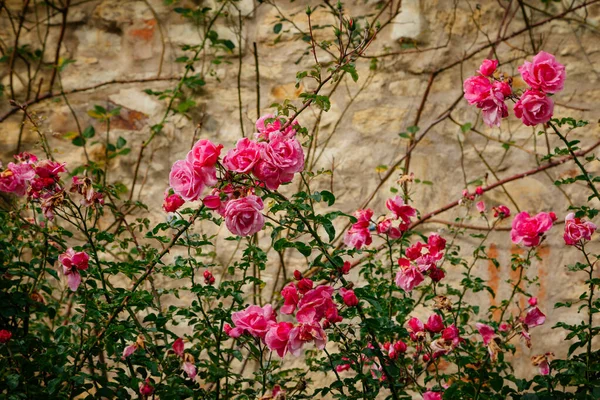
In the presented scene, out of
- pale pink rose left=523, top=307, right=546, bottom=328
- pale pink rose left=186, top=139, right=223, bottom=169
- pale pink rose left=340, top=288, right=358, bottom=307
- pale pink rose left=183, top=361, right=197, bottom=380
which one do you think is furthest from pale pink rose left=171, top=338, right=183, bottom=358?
pale pink rose left=523, top=307, right=546, bottom=328

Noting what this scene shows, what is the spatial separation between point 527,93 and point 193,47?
1.68m

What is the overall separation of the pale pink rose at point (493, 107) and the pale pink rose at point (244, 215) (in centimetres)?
52

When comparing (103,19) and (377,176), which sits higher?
(103,19)

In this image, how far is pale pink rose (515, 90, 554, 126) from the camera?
136 cm

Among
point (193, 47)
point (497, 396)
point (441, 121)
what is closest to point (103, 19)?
point (193, 47)

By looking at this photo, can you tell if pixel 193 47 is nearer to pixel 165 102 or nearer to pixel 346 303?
pixel 165 102

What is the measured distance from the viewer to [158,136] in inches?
107

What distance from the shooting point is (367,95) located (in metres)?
2.64

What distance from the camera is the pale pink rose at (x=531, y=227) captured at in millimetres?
1718

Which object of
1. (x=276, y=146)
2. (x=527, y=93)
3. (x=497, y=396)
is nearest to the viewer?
(x=276, y=146)

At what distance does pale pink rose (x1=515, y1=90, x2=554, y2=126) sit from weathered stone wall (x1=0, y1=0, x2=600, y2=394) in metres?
1.01

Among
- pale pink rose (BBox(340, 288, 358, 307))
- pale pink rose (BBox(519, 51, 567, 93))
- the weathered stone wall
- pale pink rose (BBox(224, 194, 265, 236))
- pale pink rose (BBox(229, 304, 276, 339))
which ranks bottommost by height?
pale pink rose (BBox(229, 304, 276, 339))

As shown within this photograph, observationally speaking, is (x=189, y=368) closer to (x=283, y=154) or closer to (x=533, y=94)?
(x=283, y=154)

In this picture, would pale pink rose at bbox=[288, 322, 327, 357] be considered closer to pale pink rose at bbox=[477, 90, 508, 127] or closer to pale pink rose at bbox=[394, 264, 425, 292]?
pale pink rose at bbox=[394, 264, 425, 292]
